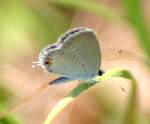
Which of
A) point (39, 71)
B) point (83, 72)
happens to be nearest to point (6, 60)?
point (39, 71)

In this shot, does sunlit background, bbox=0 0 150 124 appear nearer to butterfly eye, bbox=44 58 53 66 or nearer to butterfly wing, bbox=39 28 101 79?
butterfly wing, bbox=39 28 101 79

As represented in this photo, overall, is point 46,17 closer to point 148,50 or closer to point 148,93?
point 148,93

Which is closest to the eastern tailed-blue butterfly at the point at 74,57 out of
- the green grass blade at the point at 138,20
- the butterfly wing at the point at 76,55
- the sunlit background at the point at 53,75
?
the butterfly wing at the point at 76,55

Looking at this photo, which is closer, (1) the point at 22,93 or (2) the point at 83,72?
(2) the point at 83,72

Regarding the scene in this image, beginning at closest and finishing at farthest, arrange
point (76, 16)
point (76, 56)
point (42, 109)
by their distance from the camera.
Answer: point (76, 56) → point (42, 109) → point (76, 16)

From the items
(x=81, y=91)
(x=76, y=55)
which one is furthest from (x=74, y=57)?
(x=81, y=91)

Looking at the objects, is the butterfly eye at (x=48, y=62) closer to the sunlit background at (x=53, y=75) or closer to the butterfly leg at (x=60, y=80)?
the butterfly leg at (x=60, y=80)
